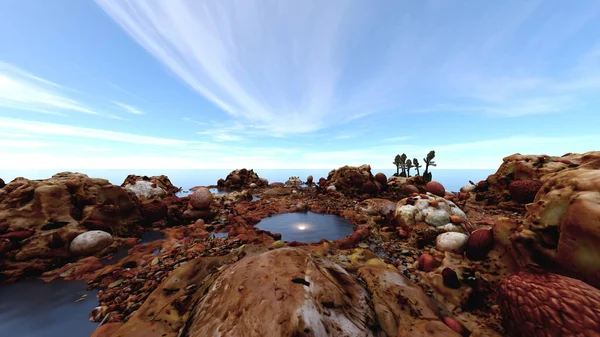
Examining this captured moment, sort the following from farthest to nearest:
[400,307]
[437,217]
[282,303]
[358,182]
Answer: [358,182]
[437,217]
[400,307]
[282,303]

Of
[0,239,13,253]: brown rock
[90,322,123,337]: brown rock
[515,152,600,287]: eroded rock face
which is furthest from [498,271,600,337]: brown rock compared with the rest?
[0,239,13,253]: brown rock

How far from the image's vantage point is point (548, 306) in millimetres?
3119

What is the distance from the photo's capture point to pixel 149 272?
6.02m

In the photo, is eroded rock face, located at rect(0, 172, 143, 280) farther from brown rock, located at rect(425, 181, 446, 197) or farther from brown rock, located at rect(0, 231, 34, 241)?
brown rock, located at rect(425, 181, 446, 197)

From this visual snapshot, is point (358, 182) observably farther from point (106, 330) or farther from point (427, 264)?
point (106, 330)

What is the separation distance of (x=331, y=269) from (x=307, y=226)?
24.4ft

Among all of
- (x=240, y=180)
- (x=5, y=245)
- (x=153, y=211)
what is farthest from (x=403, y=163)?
(x=5, y=245)

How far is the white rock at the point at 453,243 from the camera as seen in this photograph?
7.00 meters

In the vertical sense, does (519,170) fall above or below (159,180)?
above

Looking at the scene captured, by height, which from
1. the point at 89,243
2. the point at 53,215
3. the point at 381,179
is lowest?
the point at 89,243

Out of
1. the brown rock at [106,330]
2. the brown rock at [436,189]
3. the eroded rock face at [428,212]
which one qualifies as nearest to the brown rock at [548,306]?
the eroded rock face at [428,212]

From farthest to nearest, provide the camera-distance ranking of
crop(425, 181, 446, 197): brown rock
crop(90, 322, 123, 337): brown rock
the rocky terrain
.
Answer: crop(425, 181, 446, 197): brown rock, crop(90, 322, 123, 337): brown rock, the rocky terrain

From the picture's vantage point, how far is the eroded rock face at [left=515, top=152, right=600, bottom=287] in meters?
3.52

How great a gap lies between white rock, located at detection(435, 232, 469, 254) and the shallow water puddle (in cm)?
433
